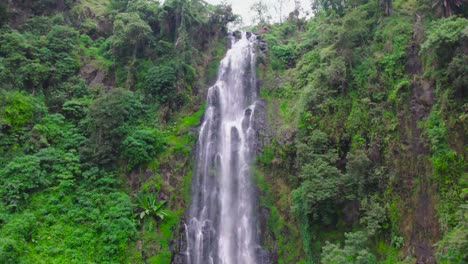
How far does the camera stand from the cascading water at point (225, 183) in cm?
2052

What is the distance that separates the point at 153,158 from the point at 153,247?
5.79m

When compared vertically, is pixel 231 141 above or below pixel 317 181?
above

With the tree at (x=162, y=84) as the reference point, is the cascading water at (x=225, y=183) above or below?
below

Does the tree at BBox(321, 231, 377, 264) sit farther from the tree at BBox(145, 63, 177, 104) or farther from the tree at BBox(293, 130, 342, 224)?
the tree at BBox(145, 63, 177, 104)

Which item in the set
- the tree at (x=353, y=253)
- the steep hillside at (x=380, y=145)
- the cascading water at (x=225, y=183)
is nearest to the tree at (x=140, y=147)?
the cascading water at (x=225, y=183)

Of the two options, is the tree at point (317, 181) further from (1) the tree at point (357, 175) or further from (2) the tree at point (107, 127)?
(2) the tree at point (107, 127)

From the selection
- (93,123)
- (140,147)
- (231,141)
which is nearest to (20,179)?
(93,123)

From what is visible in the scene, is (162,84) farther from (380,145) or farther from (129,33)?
(380,145)

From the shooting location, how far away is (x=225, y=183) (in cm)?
2303

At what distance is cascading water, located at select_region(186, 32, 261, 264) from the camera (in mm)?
20516

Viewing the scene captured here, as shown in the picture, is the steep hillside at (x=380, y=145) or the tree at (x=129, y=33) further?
the tree at (x=129, y=33)

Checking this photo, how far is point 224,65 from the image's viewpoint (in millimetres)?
31578

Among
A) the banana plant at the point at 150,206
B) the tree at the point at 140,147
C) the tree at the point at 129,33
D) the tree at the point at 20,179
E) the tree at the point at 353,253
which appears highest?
the tree at the point at 129,33

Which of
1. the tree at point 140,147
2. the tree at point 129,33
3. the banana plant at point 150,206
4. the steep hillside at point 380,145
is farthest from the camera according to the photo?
the tree at point 129,33
